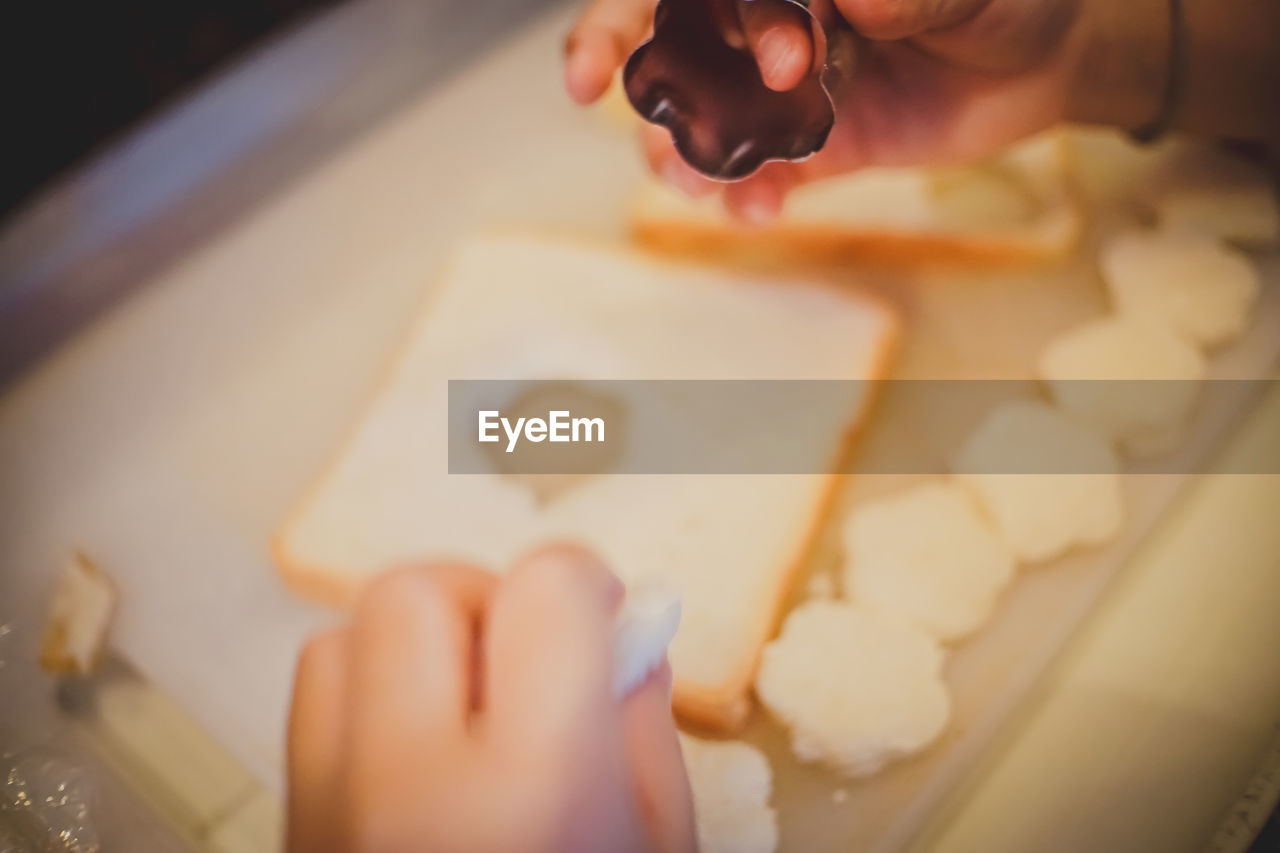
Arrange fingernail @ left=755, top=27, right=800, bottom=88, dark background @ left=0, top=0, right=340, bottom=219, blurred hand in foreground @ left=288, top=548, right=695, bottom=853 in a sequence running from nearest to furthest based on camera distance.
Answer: blurred hand in foreground @ left=288, top=548, right=695, bottom=853, fingernail @ left=755, top=27, right=800, bottom=88, dark background @ left=0, top=0, right=340, bottom=219

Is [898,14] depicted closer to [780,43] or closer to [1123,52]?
[780,43]

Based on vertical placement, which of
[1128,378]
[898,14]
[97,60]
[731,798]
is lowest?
[731,798]

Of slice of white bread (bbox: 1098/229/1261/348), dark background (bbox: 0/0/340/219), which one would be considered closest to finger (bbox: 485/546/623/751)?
slice of white bread (bbox: 1098/229/1261/348)

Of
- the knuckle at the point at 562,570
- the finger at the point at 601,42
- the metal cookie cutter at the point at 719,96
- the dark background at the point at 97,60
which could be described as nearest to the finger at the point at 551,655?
the knuckle at the point at 562,570

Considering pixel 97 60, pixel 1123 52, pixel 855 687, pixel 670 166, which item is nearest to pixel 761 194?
pixel 670 166

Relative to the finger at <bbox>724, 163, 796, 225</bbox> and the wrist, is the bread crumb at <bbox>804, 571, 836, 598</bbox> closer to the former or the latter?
the finger at <bbox>724, 163, 796, 225</bbox>

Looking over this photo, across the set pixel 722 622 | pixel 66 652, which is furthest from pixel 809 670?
pixel 66 652

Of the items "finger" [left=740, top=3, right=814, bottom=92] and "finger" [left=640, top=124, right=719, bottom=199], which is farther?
"finger" [left=640, top=124, right=719, bottom=199]
